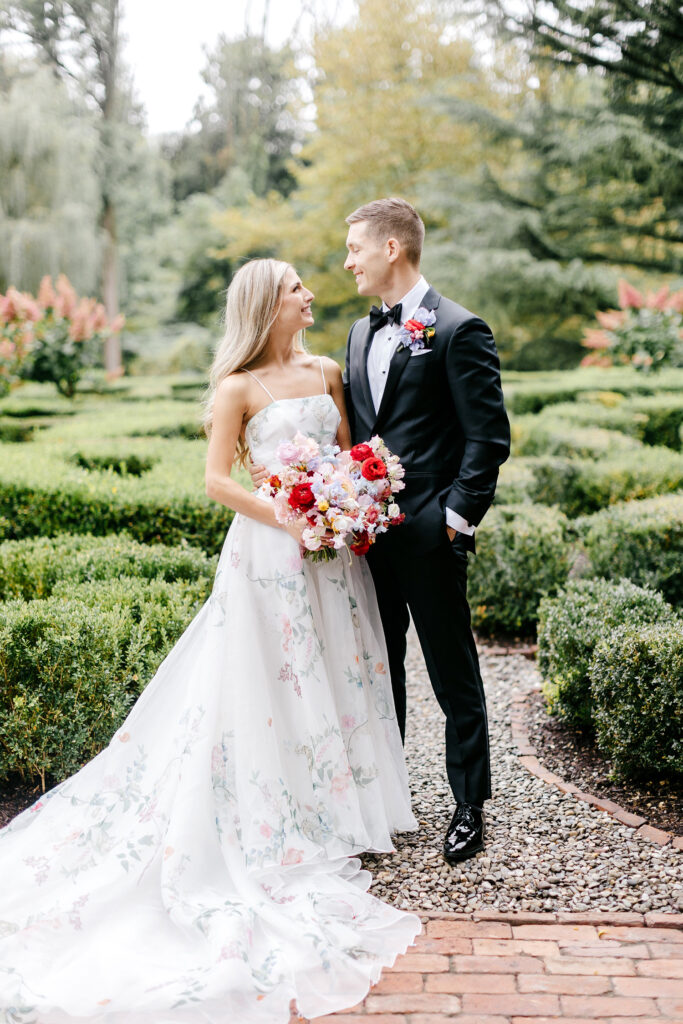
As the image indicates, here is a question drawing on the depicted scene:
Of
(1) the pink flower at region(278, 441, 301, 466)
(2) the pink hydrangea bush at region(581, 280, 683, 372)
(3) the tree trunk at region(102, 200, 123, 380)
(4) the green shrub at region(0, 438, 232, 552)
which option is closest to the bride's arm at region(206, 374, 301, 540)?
(1) the pink flower at region(278, 441, 301, 466)

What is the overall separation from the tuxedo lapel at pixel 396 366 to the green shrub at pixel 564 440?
4.90 metres

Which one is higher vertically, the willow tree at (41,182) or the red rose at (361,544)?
the willow tree at (41,182)

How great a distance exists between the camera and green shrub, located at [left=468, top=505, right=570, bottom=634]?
17.1 ft

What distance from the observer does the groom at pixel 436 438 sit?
2838 mm

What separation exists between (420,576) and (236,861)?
1.10m

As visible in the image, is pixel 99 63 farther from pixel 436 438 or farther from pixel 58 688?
pixel 436 438

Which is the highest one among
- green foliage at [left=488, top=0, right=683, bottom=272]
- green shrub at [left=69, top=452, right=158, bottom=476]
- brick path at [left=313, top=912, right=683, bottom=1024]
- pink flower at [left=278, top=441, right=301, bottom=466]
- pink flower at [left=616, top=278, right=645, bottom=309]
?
green foliage at [left=488, top=0, right=683, bottom=272]

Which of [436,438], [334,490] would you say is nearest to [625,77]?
[436,438]

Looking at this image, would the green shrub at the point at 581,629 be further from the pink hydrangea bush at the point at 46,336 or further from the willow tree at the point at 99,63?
the willow tree at the point at 99,63

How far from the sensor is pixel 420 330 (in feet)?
9.44

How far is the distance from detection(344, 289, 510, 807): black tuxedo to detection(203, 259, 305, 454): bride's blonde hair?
38 cm

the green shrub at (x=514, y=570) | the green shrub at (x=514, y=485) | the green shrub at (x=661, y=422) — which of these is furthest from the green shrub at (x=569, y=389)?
the green shrub at (x=514, y=570)

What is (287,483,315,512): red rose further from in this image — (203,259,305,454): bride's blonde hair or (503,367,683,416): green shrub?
(503,367,683,416): green shrub

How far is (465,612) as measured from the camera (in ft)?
9.99
